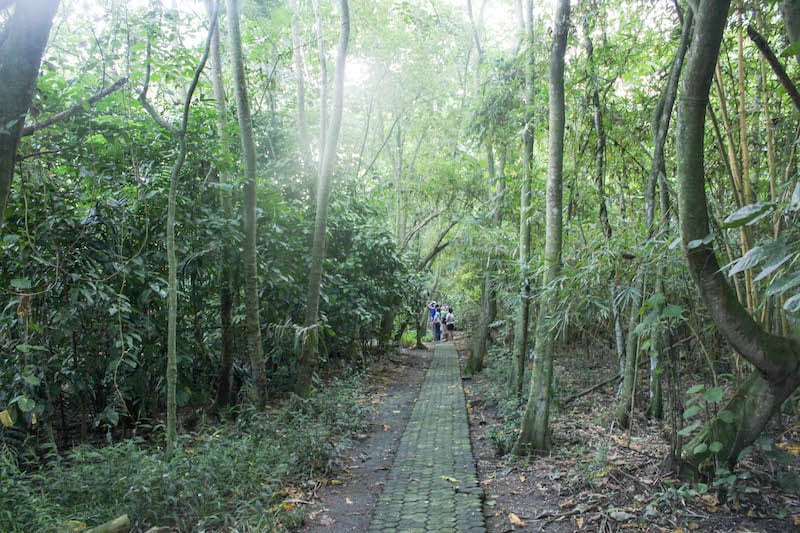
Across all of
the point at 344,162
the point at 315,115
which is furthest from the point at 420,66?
the point at 344,162

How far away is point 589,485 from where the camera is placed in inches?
166

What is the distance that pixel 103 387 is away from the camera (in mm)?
6098

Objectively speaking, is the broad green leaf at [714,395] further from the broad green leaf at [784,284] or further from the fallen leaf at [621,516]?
the broad green leaf at [784,284]

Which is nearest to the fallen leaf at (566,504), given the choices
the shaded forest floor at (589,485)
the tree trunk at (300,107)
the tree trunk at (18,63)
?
the shaded forest floor at (589,485)

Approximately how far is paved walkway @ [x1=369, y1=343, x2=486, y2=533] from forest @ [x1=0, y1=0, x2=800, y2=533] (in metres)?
0.26

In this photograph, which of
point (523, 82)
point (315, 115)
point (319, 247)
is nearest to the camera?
point (319, 247)

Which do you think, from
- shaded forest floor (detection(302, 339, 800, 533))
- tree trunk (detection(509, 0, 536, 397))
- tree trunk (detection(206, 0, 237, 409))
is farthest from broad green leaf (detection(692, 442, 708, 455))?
tree trunk (detection(206, 0, 237, 409))

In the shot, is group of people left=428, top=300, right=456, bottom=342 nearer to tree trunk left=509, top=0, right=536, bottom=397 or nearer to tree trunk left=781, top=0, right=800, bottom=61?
tree trunk left=509, top=0, right=536, bottom=397

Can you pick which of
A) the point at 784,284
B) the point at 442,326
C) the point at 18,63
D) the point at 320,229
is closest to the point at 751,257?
the point at 784,284

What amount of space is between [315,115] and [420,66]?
3345 mm

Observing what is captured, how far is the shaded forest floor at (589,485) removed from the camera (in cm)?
337

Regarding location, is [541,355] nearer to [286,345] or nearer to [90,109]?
[286,345]

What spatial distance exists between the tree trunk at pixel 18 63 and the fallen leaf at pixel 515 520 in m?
3.84

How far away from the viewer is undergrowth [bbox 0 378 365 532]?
3553 mm
